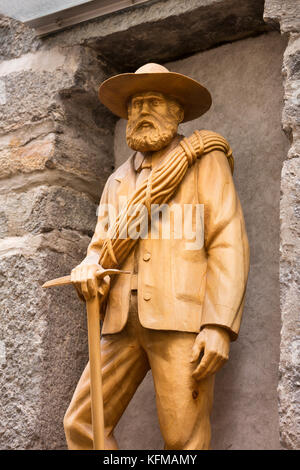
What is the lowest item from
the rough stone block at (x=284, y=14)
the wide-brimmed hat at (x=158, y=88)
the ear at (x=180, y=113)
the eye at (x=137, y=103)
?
the ear at (x=180, y=113)

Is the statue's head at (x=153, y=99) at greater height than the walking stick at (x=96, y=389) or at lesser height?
greater

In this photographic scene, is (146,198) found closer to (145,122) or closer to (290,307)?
(145,122)

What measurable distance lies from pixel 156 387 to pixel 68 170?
1186 mm

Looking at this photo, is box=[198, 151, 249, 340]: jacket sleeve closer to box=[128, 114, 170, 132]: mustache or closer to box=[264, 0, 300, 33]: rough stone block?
box=[128, 114, 170, 132]: mustache

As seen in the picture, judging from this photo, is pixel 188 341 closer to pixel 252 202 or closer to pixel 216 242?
pixel 216 242

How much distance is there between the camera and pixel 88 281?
9.21ft

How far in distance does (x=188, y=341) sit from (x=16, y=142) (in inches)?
54.7

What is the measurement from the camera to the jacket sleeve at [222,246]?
9.20 ft

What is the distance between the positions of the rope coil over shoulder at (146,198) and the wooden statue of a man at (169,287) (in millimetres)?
11

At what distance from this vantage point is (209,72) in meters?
3.72

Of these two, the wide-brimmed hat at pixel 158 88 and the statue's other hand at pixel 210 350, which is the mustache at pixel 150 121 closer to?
the wide-brimmed hat at pixel 158 88

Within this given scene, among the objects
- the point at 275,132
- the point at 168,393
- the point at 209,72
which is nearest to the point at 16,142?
the point at 209,72

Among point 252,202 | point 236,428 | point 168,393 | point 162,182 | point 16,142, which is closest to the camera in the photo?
point 168,393

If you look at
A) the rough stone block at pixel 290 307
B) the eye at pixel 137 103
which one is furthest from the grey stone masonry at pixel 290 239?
the eye at pixel 137 103
